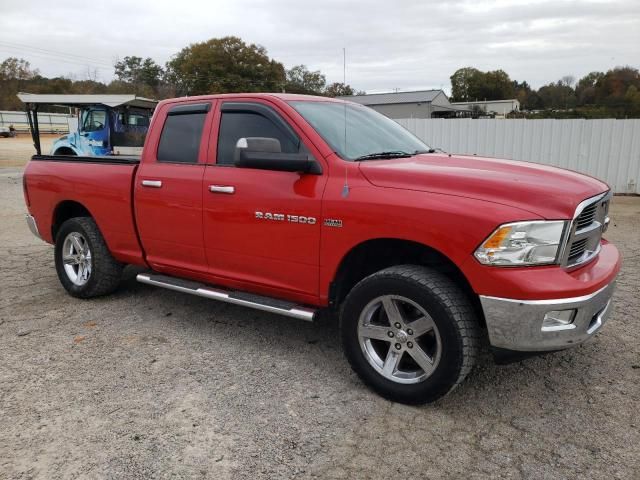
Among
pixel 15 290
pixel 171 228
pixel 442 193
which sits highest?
pixel 442 193

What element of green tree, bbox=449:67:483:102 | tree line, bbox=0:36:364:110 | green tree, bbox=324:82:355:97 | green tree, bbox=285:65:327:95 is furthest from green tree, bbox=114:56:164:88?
green tree, bbox=324:82:355:97

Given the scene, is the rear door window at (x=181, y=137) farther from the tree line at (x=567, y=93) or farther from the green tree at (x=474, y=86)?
the green tree at (x=474, y=86)

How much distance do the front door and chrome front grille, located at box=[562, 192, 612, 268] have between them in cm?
151

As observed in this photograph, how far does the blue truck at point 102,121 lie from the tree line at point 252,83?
10.6 metres

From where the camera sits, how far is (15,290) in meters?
5.65

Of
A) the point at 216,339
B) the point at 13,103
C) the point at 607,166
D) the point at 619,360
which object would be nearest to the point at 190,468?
the point at 216,339

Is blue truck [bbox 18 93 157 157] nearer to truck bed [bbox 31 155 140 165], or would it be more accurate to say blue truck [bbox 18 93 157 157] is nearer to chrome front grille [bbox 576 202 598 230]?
truck bed [bbox 31 155 140 165]

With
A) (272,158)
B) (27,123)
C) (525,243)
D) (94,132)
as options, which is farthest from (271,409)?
(27,123)

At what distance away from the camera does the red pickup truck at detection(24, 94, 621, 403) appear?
9.41 ft

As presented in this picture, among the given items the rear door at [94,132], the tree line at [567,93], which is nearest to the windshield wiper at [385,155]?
the rear door at [94,132]

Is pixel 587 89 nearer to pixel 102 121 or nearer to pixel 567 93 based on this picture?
pixel 567 93

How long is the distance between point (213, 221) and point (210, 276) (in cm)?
49

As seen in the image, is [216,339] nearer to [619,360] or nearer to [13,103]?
[619,360]

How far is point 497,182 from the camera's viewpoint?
3.05 m
